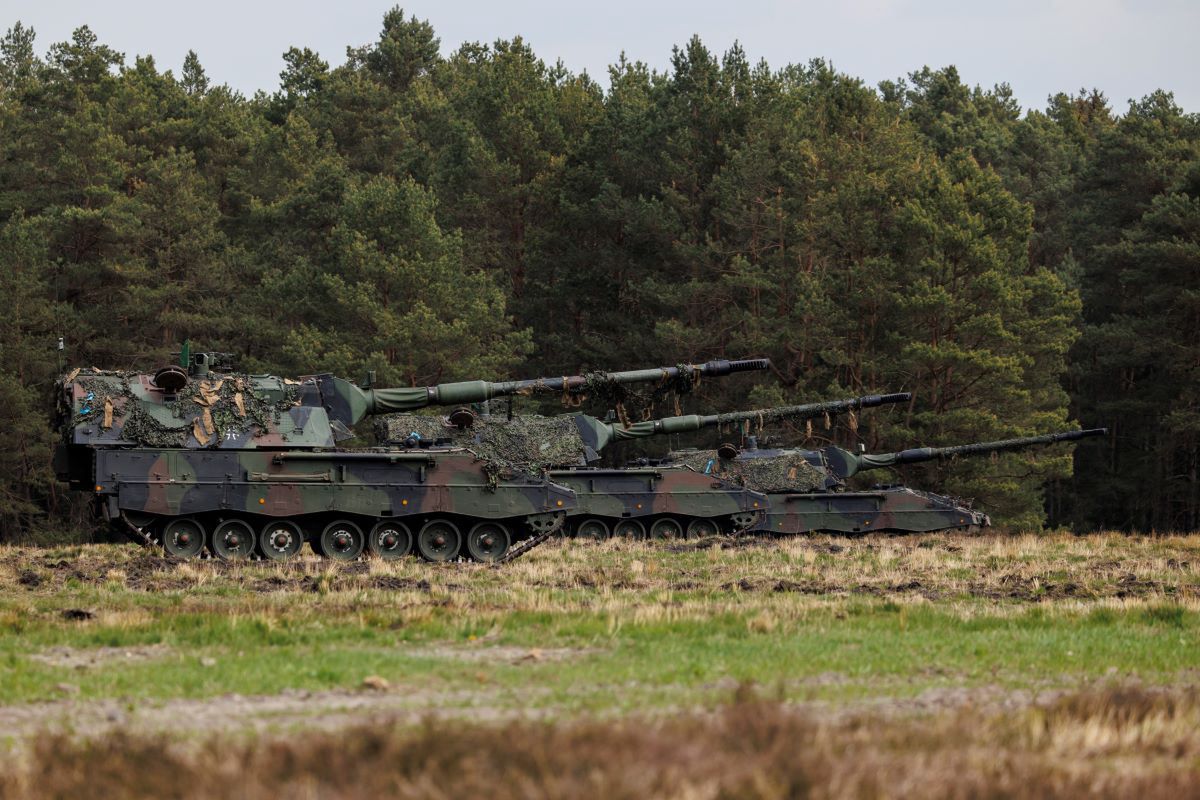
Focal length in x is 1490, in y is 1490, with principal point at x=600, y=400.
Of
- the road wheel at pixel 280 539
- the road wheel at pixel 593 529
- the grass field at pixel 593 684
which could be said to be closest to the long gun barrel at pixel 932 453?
the road wheel at pixel 593 529

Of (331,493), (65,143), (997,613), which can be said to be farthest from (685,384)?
(65,143)

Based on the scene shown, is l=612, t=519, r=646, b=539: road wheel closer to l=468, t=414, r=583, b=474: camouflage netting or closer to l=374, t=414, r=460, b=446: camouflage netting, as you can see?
l=468, t=414, r=583, b=474: camouflage netting

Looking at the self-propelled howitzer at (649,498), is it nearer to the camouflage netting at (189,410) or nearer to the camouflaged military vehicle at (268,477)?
the camouflaged military vehicle at (268,477)

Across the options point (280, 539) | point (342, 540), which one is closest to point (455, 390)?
point (342, 540)

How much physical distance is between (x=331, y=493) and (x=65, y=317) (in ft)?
88.7

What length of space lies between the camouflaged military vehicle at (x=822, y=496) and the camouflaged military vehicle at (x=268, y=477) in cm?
916

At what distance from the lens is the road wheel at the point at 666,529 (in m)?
29.7

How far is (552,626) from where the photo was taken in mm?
12383

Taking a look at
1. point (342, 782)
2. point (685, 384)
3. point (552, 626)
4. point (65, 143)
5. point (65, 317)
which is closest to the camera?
point (342, 782)

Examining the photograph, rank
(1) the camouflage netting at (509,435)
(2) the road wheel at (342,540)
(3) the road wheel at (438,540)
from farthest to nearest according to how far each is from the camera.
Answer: (1) the camouflage netting at (509,435) → (3) the road wheel at (438,540) → (2) the road wheel at (342,540)

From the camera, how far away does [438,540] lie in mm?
22516

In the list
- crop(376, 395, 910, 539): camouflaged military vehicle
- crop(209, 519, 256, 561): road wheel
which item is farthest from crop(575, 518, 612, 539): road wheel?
crop(209, 519, 256, 561): road wheel

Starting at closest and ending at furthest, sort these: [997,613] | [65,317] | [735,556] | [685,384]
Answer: [997,613] < [735,556] < [685,384] < [65,317]

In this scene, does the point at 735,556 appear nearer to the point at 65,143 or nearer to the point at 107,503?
the point at 107,503
